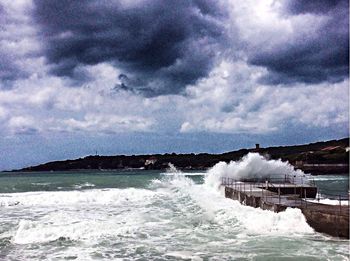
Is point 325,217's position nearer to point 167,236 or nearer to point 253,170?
point 167,236

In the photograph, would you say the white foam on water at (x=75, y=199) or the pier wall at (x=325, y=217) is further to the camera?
the white foam on water at (x=75, y=199)

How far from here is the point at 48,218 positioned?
24.8m

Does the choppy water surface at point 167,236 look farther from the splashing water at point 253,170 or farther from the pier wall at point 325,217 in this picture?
the splashing water at point 253,170

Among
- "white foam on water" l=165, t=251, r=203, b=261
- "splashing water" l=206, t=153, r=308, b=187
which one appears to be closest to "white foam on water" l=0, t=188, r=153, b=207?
"splashing water" l=206, t=153, r=308, b=187

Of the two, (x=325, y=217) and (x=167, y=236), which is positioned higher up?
(x=325, y=217)

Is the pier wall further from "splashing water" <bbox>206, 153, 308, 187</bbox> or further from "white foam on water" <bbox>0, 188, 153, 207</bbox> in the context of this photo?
"splashing water" <bbox>206, 153, 308, 187</bbox>

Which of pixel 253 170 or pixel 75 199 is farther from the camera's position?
pixel 253 170

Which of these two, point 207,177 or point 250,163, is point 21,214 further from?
point 250,163

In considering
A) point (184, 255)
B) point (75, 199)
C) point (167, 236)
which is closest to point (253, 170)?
point (75, 199)

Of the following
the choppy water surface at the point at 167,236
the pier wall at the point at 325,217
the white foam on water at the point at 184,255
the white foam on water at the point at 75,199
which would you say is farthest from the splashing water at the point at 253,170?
the white foam on water at the point at 184,255

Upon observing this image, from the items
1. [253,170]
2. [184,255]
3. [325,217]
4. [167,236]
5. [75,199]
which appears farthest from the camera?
[253,170]

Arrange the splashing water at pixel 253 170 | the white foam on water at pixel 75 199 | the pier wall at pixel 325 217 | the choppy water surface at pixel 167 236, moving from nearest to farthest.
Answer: the choppy water surface at pixel 167 236 → the pier wall at pixel 325 217 → the white foam on water at pixel 75 199 → the splashing water at pixel 253 170

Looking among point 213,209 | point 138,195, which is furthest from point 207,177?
point 213,209

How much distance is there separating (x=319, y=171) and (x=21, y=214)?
10016cm
